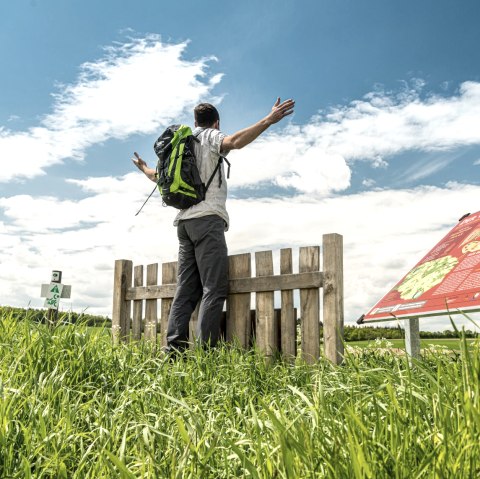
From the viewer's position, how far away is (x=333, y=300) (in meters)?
4.60

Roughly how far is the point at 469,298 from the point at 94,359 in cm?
241

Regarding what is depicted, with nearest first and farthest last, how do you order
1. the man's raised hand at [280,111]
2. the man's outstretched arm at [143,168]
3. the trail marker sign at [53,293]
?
the man's raised hand at [280,111]
the man's outstretched arm at [143,168]
the trail marker sign at [53,293]

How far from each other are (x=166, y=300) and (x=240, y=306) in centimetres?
142

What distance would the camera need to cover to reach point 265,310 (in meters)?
5.19

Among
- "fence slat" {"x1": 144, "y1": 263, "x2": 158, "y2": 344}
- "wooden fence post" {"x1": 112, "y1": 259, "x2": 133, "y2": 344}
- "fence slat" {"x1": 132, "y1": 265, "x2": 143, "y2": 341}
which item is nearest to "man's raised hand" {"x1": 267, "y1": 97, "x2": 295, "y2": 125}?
"fence slat" {"x1": 144, "y1": 263, "x2": 158, "y2": 344}

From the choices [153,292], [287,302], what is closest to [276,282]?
[287,302]

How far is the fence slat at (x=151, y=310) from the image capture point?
21.8 feet

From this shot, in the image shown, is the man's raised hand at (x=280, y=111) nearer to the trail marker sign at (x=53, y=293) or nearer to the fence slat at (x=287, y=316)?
the fence slat at (x=287, y=316)

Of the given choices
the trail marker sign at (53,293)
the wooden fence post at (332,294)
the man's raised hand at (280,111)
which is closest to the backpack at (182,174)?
the man's raised hand at (280,111)

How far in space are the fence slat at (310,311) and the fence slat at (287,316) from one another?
0.51 ft

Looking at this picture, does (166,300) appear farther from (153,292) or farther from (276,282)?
(276,282)

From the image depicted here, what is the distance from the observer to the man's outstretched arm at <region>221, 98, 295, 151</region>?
14.8 feet

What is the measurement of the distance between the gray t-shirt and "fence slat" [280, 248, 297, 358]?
0.66 m

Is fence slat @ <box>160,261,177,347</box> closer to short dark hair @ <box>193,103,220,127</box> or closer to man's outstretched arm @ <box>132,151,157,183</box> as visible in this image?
man's outstretched arm @ <box>132,151,157,183</box>
